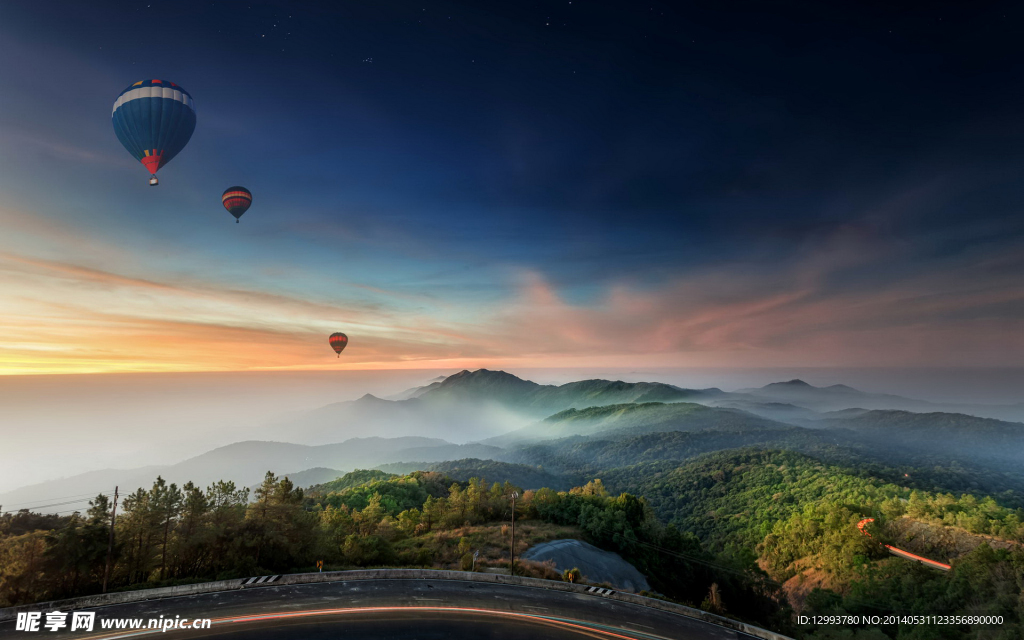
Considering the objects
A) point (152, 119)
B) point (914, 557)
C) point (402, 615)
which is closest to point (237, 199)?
point (152, 119)

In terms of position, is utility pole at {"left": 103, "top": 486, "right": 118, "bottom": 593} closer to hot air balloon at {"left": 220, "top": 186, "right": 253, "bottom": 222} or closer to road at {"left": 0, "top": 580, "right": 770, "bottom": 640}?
road at {"left": 0, "top": 580, "right": 770, "bottom": 640}

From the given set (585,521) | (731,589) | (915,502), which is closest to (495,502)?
(585,521)

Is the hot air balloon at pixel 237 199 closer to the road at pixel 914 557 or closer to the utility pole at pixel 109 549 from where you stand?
the utility pole at pixel 109 549

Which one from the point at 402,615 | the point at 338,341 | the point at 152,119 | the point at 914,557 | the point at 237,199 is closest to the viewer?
the point at 402,615

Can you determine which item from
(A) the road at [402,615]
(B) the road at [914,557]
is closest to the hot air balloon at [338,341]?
(A) the road at [402,615]

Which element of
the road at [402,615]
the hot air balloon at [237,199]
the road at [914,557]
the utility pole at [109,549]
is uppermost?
the hot air balloon at [237,199]

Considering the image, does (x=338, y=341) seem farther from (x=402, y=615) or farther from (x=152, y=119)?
(x=402, y=615)

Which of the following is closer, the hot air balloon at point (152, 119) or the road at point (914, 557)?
the hot air balloon at point (152, 119)
